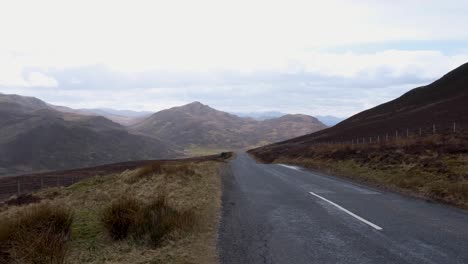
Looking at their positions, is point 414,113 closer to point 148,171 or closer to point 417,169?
point 417,169

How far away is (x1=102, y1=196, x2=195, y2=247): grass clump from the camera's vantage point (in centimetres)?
845

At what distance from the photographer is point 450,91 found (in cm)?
9675

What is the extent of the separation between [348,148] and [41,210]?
30454 millimetres

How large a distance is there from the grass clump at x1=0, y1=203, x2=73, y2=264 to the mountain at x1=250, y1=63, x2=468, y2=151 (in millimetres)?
55129

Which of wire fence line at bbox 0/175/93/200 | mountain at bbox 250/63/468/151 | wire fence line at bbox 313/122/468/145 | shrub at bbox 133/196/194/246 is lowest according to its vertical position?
wire fence line at bbox 0/175/93/200

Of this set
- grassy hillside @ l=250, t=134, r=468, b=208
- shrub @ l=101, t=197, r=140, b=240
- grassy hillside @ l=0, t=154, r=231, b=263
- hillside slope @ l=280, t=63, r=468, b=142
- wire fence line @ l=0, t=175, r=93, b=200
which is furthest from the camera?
hillside slope @ l=280, t=63, r=468, b=142

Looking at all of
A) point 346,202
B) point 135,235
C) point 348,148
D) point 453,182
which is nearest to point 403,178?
point 453,182

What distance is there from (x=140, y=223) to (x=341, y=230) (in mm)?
4339

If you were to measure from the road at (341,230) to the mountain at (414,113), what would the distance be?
156ft

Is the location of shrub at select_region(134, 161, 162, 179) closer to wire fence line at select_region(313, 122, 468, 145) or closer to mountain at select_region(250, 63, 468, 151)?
wire fence line at select_region(313, 122, 468, 145)

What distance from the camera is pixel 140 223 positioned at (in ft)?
28.5

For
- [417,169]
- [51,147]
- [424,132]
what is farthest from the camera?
[51,147]

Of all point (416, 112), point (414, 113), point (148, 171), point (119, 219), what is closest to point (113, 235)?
point (119, 219)

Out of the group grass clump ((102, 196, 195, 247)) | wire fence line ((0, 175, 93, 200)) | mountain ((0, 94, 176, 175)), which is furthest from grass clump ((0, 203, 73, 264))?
mountain ((0, 94, 176, 175))
